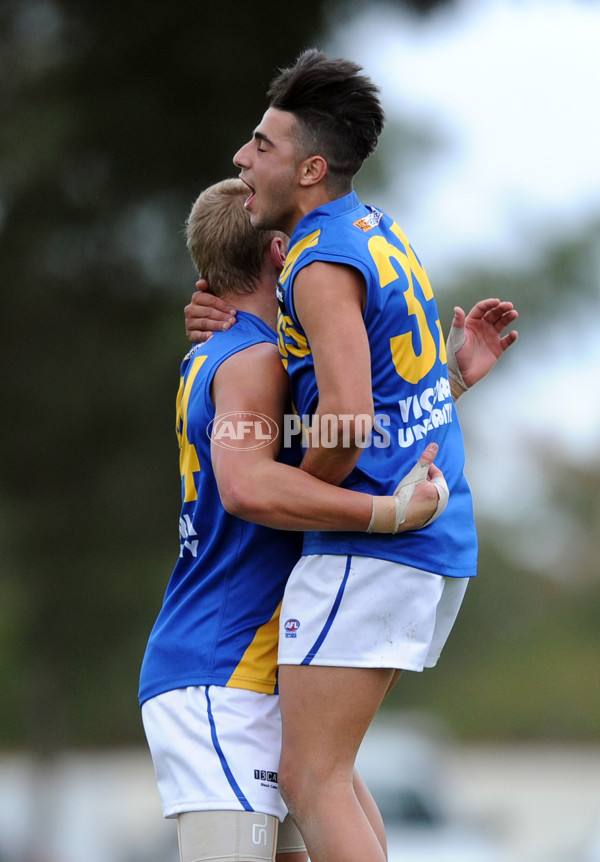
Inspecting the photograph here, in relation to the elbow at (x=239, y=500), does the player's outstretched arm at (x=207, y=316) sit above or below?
above

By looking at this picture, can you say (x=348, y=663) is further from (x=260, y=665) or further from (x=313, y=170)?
(x=313, y=170)

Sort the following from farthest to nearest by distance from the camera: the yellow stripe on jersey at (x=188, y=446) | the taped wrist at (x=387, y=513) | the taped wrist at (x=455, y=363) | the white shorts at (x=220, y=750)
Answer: the taped wrist at (x=455, y=363), the yellow stripe on jersey at (x=188, y=446), the white shorts at (x=220, y=750), the taped wrist at (x=387, y=513)

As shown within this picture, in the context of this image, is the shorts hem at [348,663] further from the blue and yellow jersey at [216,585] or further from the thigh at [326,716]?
the blue and yellow jersey at [216,585]

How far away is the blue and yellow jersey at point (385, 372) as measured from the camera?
6.16 feet

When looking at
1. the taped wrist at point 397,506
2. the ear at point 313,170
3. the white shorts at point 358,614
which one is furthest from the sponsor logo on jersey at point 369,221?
the white shorts at point 358,614

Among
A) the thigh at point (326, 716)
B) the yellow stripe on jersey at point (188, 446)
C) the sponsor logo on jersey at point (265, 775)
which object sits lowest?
the sponsor logo on jersey at point (265, 775)

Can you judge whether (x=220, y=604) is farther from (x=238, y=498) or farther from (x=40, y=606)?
(x=40, y=606)

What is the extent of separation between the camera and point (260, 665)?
2.01 meters

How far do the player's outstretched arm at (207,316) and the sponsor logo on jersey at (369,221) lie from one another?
335 millimetres

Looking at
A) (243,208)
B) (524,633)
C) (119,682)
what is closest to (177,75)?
(119,682)

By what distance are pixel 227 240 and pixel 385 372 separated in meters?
0.45

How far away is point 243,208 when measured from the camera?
7.02ft

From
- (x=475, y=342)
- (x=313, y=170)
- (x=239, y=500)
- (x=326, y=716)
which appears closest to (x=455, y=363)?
(x=475, y=342)

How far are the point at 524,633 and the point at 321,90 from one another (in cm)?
1777
